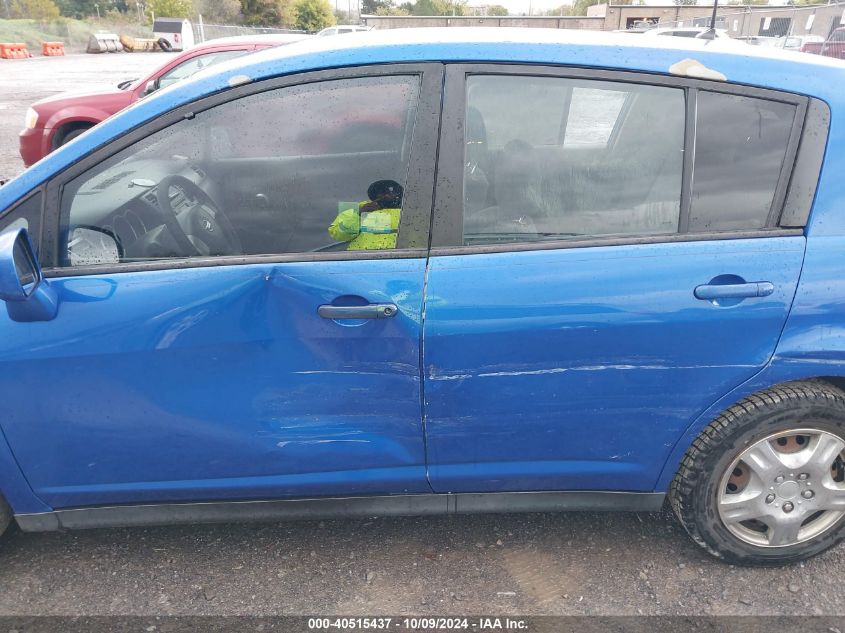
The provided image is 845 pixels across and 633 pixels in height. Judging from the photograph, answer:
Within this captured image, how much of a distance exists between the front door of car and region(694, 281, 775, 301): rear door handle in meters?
0.85

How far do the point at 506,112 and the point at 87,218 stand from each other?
4.46 ft

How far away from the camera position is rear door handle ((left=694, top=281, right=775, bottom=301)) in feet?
6.37

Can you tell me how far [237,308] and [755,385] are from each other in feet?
5.37

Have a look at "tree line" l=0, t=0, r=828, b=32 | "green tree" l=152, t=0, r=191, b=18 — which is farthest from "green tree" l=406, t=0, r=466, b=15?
"green tree" l=152, t=0, r=191, b=18

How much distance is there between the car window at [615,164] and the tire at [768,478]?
2.04 feet

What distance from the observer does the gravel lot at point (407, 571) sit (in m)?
2.19

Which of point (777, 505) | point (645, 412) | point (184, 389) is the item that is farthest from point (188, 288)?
point (777, 505)

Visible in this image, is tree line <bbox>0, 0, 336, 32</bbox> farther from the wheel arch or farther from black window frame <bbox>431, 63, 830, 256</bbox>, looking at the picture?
the wheel arch

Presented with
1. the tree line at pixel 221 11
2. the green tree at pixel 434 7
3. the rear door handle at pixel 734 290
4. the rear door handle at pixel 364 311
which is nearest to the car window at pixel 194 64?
the rear door handle at pixel 364 311

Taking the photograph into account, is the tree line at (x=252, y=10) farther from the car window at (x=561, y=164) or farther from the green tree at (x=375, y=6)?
the car window at (x=561, y=164)

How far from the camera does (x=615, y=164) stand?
2059 mm

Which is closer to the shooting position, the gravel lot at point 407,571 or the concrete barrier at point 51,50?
the gravel lot at point 407,571

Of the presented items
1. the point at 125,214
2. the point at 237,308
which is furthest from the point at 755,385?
the point at 125,214

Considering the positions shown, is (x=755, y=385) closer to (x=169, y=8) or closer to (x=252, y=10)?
(x=169, y=8)
